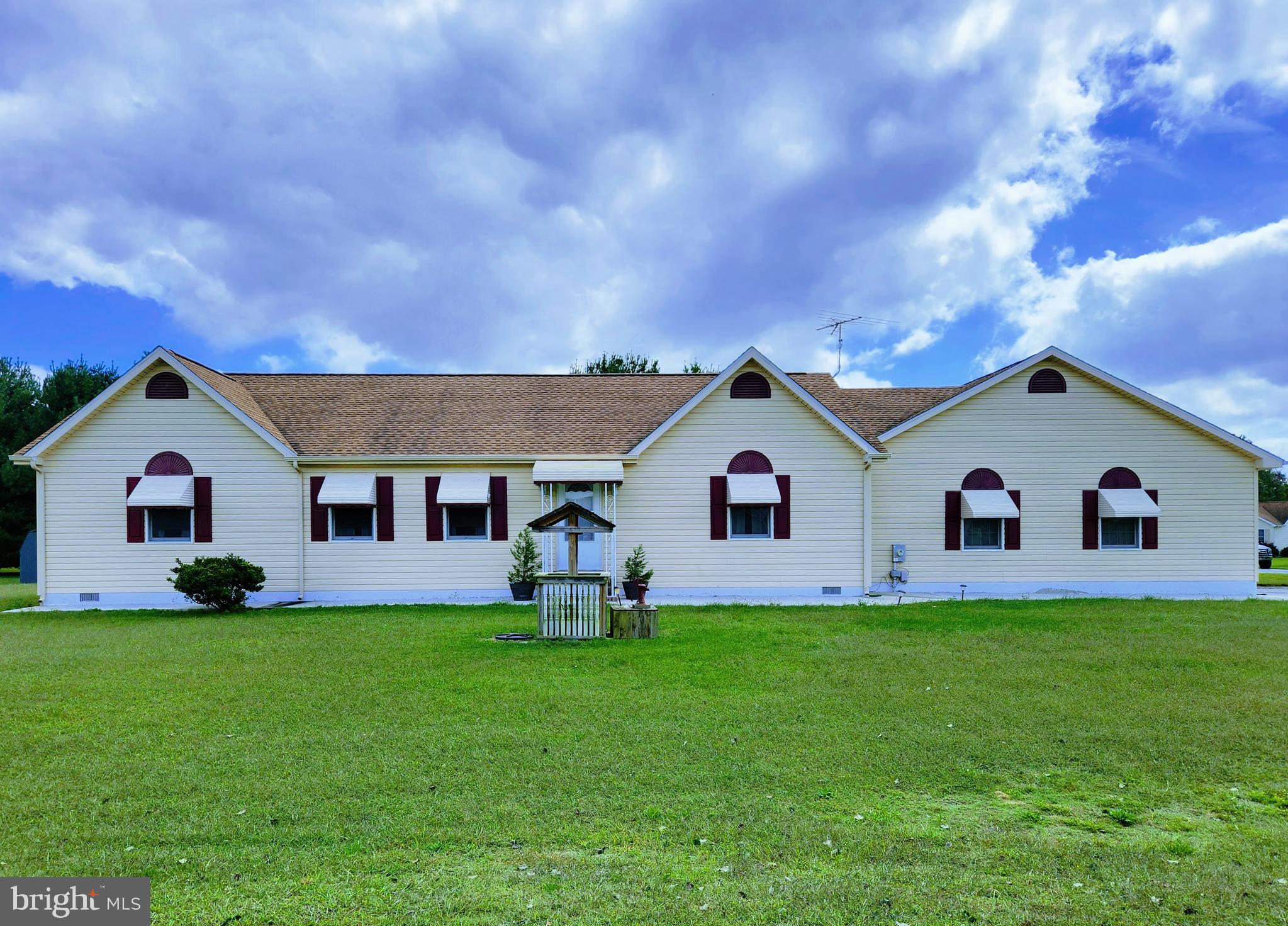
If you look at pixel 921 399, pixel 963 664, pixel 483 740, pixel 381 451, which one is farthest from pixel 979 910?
pixel 921 399

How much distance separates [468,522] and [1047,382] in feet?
50.9

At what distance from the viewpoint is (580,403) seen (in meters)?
21.0

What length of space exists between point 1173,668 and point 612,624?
8.39m

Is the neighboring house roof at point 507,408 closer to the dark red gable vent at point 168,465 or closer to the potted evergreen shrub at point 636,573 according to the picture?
the dark red gable vent at point 168,465

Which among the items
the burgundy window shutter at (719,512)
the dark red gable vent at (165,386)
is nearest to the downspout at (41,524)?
the dark red gable vent at (165,386)

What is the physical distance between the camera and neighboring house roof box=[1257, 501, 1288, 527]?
227ft

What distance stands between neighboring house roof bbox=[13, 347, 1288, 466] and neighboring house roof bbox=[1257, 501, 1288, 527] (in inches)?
2655

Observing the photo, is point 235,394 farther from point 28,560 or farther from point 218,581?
point 28,560

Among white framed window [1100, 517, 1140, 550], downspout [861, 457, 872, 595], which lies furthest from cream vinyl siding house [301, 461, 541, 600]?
white framed window [1100, 517, 1140, 550]

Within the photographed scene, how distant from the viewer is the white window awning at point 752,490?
58.6 feet

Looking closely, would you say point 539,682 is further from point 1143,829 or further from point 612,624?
point 1143,829

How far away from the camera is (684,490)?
1836cm

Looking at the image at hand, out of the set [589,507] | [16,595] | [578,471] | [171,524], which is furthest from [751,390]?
[16,595]

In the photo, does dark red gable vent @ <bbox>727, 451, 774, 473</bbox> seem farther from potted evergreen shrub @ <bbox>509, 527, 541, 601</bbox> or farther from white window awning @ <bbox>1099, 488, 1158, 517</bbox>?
white window awning @ <bbox>1099, 488, 1158, 517</bbox>
